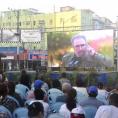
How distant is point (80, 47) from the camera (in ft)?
107

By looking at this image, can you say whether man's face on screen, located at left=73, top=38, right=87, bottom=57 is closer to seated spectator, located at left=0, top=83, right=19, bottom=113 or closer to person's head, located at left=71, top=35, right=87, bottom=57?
person's head, located at left=71, top=35, right=87, bottom=57

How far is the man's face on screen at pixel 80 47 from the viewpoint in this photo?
107 feet

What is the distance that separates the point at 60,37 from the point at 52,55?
1.62m

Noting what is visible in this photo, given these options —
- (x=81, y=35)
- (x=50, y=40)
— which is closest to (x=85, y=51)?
(x=81, y=35)

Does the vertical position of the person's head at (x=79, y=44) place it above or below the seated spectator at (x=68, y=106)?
below

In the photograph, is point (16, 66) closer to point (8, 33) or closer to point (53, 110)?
point (8, 33)

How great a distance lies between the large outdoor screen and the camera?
3192 centimetres

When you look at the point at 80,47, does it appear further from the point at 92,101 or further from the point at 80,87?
the point at 92,101

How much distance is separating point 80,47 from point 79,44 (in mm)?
476

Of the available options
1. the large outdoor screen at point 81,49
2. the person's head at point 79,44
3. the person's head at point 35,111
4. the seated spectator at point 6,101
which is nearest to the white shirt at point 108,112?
the person's head at point 35,111

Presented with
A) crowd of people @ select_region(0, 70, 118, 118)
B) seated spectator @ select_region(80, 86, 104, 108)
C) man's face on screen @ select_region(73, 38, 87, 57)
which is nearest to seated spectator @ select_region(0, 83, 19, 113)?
crowd of people @ select_region(0, 70, 118, 118)

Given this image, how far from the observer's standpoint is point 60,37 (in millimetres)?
34875

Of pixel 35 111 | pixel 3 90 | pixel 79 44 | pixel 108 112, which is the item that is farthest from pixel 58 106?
pixel 79 44

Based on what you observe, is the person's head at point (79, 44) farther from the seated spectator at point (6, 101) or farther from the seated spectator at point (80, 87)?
the seated spectator at point (6, 101)
